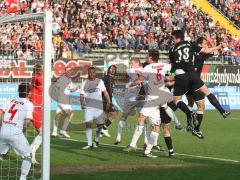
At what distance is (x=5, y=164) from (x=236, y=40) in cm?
3612

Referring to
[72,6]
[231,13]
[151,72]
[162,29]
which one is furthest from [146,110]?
[231,13]

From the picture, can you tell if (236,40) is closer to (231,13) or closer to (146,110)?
(231,13)

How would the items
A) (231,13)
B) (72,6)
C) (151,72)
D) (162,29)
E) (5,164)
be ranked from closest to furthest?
(5,164) < (151,72) < (72,6) < (162,29) < (231,13)

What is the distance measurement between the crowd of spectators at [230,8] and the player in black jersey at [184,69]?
37004 mm

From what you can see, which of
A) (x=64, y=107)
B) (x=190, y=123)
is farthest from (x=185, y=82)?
(x=64, y=107)

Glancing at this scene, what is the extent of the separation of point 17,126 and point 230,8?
42.4 m

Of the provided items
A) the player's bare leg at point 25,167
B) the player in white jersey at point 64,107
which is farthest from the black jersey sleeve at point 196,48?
the player in white jersey at point 64,107

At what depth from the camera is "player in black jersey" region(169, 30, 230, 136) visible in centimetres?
1581

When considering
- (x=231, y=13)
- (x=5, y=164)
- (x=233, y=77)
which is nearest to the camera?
(x=5, y=164)

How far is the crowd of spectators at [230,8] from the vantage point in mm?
52294

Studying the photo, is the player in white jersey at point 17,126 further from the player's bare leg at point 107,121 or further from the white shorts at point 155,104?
the player's bare leg at point 107,121

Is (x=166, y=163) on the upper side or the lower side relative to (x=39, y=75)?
lower

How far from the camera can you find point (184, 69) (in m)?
16.1

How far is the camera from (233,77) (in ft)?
125
